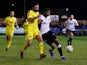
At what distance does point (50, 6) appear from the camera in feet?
192

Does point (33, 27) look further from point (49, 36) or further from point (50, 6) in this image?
point (50, 6)

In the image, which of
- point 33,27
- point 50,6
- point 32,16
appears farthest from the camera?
point 50,6

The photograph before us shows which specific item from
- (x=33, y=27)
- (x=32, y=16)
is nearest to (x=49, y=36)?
(x=33, y=27)

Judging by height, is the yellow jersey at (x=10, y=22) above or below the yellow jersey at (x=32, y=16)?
below

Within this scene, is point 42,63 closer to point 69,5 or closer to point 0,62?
point 0,62

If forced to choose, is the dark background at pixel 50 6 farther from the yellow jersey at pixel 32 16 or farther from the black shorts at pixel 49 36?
the yellow jersey at pixel 32 16

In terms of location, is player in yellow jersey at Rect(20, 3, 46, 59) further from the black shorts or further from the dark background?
A: the dark background

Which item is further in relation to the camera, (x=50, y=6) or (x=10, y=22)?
(x=50, y=6)

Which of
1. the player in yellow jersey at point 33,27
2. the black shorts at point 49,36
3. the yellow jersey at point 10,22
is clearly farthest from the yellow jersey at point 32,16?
the yellow jersey at point 10,22

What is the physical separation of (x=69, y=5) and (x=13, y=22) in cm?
3457

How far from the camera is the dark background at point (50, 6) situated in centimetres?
5788

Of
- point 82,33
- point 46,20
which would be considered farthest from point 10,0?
point 46,20

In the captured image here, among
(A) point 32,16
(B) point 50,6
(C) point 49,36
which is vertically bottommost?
(C) point 49,36

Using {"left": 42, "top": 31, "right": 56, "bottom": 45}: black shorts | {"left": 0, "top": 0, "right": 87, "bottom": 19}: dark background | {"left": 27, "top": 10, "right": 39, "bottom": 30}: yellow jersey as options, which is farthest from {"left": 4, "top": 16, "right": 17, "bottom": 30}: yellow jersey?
{"left": 0, "top": 0, "right": 87, "bottom": 19}: dark background
